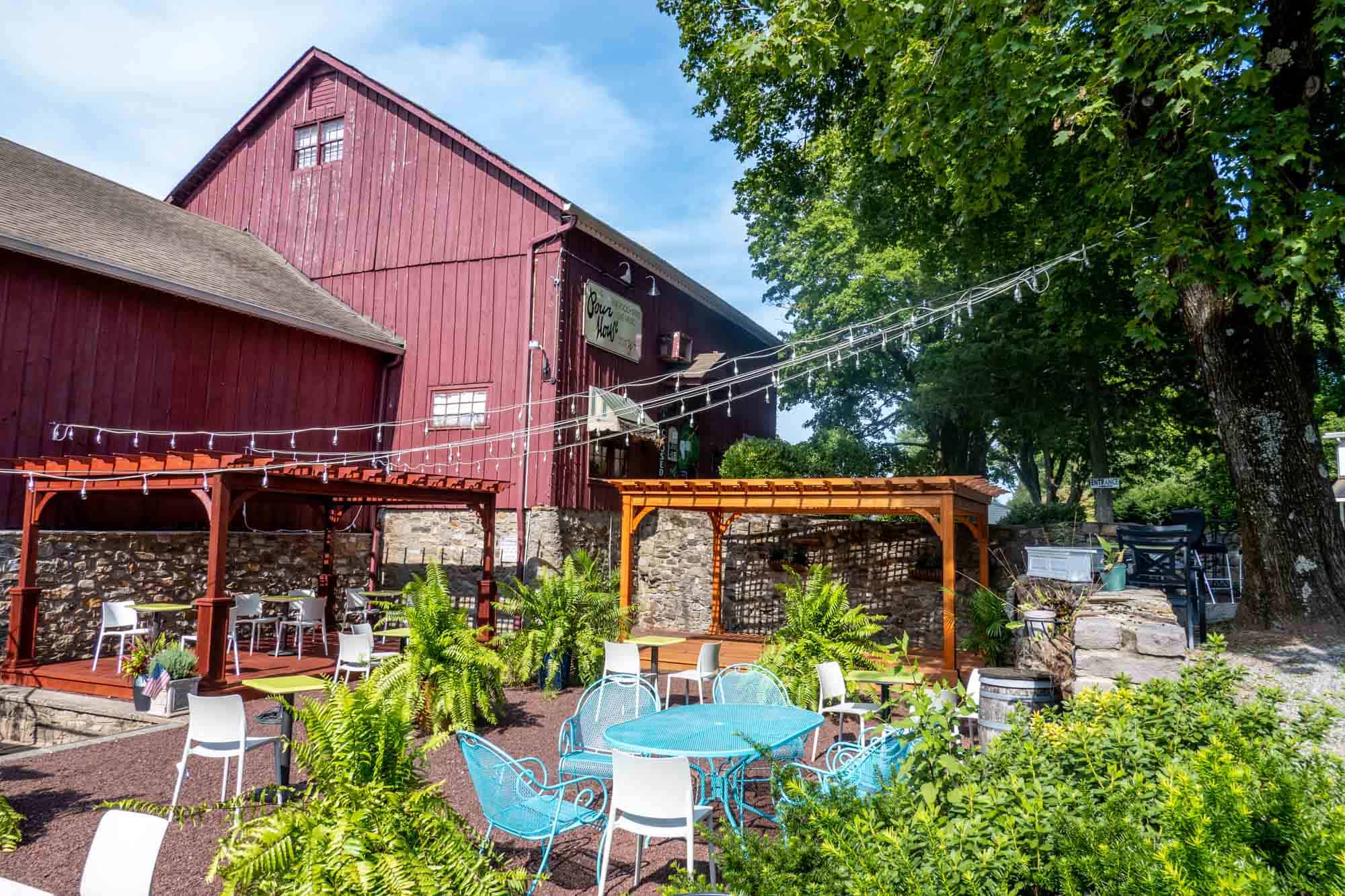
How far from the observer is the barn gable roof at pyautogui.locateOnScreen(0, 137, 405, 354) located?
32.2ft

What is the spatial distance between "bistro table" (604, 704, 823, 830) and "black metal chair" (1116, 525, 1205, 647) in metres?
4.21

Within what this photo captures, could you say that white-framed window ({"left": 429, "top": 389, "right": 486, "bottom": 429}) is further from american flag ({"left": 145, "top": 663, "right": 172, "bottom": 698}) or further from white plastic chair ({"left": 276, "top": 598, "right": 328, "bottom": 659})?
american flag ({"left": 145, "top": 663, "right": 172, "bottom": 698})

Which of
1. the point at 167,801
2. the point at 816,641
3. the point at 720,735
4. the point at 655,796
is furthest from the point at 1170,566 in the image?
the point at 167,801

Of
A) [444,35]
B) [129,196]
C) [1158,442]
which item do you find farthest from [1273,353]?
[129,196]

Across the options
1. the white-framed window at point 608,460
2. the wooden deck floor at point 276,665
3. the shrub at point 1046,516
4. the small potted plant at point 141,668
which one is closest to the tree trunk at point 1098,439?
the shrub at point 1046,516

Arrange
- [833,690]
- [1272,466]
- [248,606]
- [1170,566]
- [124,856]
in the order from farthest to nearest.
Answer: [248,606]
[1170,566]
[1272,466]
[833,690]
[124,856]

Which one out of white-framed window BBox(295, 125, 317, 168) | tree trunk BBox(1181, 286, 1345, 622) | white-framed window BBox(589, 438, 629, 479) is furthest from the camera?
white-framed window BBox(295, 125, 317, 168)

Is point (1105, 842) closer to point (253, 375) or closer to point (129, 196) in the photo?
point (253, 375)

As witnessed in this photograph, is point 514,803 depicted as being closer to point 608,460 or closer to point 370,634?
point 370,634

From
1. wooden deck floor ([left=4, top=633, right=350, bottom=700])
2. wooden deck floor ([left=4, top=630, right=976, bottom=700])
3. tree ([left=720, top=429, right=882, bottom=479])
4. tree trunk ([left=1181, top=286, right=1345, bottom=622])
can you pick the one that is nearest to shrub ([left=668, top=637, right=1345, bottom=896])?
tree trunk ([left=1181, top=286, right=1345, bottom=622])

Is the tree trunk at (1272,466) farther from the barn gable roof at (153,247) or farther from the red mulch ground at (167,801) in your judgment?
the barn gable roof at (153,247)

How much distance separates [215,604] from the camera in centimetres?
816

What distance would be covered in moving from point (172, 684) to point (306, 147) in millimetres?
11015

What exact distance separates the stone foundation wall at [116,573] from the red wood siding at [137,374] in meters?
0.26
